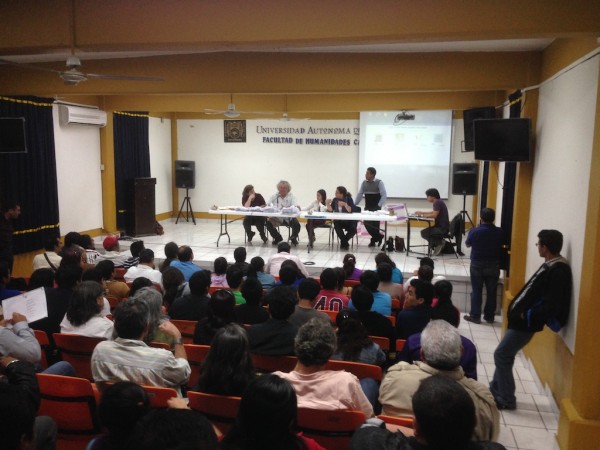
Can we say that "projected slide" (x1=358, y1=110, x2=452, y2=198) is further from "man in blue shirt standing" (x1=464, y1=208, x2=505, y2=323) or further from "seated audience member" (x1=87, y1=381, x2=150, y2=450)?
"seated audience member" (x1=87, y1=381, x2=150, y2=450)

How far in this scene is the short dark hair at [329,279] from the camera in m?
4.14

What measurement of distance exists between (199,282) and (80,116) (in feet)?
21.7

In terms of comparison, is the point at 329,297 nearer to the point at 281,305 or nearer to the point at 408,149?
the point at 281,305

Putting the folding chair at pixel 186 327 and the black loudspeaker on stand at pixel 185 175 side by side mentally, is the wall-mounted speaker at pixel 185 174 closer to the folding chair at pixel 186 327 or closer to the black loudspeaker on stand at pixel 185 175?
the black loudspeaker on stand at pixel 185 175

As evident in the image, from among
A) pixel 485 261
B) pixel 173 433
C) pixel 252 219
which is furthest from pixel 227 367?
pixel 252 219

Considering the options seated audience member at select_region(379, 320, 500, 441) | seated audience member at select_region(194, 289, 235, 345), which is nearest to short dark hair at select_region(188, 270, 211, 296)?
seated audience member at select_region(194, 289, 235, 345)

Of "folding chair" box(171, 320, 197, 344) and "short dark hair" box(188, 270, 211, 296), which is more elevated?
"short dark hair" box(188, 270, 211, 296)

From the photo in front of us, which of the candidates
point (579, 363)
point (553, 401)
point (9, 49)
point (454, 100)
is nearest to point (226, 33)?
point (9, 49)

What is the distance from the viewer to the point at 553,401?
3.97 metres

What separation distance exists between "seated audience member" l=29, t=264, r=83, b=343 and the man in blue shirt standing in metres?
4.14

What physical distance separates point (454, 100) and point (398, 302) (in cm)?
538

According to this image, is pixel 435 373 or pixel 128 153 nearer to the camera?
pixel 435 373

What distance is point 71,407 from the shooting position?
7.93ft

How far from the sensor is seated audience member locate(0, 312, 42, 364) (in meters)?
2.71
